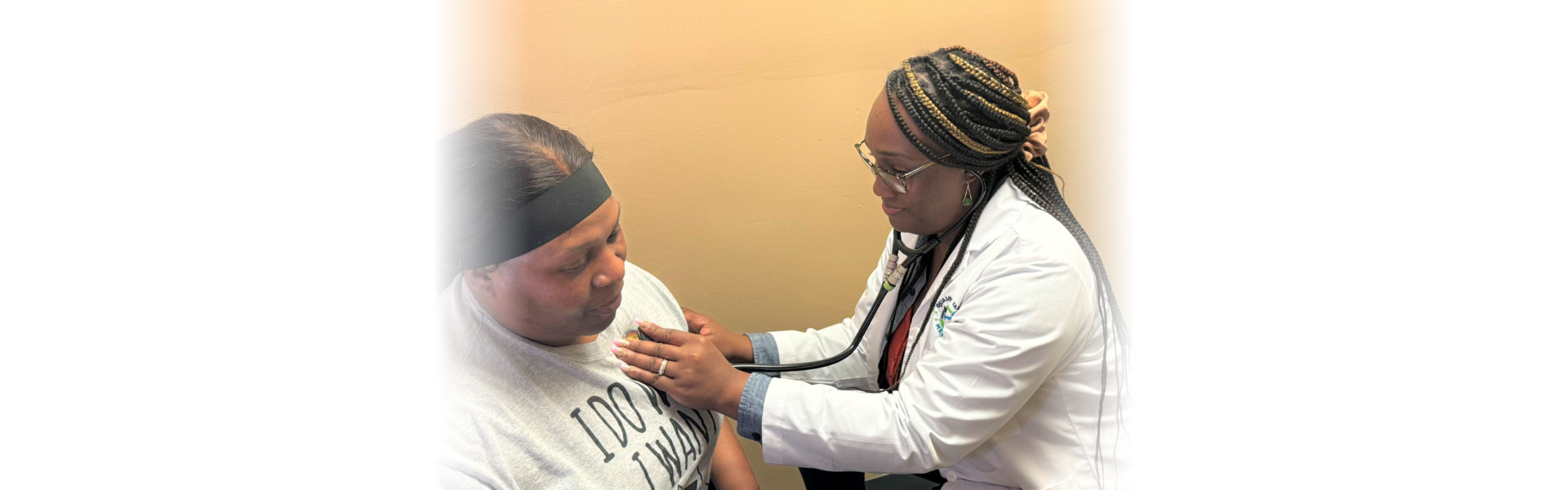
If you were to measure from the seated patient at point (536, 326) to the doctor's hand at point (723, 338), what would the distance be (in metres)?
0.36

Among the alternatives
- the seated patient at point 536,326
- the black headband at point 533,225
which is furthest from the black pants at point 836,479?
the black headband at point 533,225

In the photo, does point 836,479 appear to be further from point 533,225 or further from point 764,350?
point 533,225

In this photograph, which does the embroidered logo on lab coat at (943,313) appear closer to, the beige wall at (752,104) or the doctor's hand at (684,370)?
the doctor's hand at (684,370)

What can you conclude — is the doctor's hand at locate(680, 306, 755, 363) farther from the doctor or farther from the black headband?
the black headband

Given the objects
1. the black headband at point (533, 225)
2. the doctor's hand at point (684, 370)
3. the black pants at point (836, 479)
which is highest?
the black headband at point (533, 225)

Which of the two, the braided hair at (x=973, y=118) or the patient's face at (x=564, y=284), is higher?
the braided hair at (x=973, y=118)

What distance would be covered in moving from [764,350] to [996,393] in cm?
56

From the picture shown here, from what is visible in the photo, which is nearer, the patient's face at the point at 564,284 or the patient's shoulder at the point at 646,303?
the patient's face at the point at 564,284

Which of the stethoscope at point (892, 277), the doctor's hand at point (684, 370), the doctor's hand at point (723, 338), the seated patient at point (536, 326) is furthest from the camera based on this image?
the doctor's hand at point (723, 338)

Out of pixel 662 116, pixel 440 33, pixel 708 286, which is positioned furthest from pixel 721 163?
pixel 440 33

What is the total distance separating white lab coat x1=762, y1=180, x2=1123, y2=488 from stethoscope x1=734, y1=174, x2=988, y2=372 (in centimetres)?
5

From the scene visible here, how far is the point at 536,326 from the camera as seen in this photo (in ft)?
3.81

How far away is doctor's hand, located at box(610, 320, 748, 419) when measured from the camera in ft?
4.28

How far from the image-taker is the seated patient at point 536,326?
1.04 meters
